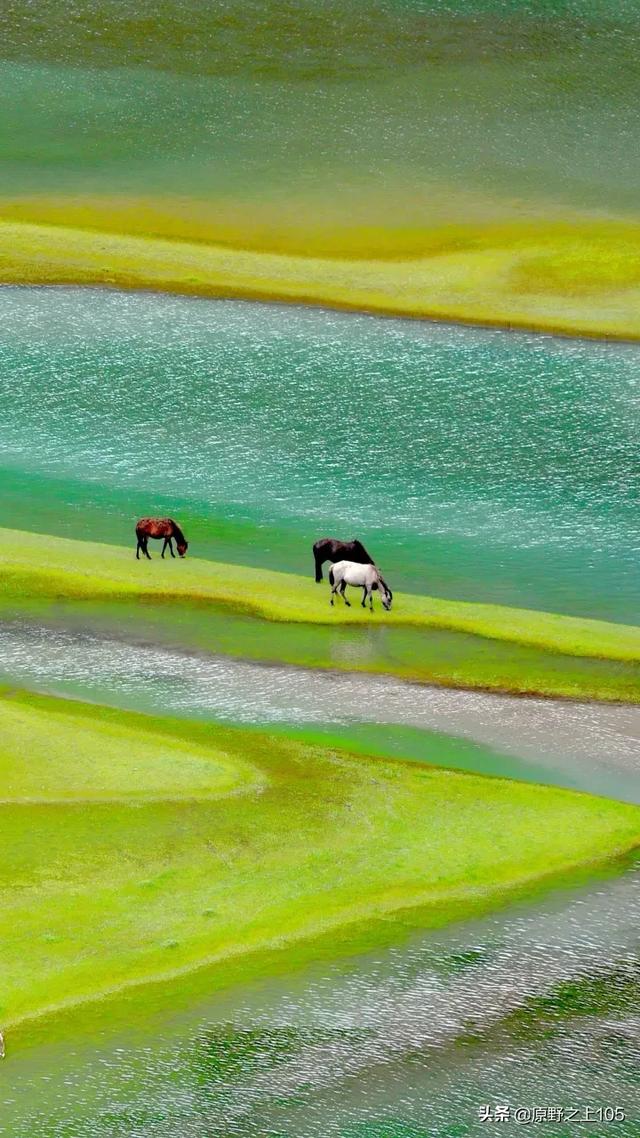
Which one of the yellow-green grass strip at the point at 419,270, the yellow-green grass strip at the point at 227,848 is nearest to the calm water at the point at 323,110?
the yellow-green grass strip at the point at 419,270

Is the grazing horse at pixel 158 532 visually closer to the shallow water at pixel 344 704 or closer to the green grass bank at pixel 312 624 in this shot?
the green grass bank at pixel 312 624

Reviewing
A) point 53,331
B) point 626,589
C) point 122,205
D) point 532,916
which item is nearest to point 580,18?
point 122,205

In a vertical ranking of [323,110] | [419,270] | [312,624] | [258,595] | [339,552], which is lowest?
[312,624]

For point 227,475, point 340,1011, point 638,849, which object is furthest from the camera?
point 227,475

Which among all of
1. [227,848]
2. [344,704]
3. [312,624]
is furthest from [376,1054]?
[312,624]

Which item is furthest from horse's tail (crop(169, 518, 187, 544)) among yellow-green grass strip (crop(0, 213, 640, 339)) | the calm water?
the calm water

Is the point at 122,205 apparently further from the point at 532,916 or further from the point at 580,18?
the point at 532,916

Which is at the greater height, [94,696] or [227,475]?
[227,475]

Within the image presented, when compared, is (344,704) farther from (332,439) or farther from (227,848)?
(332,439)
